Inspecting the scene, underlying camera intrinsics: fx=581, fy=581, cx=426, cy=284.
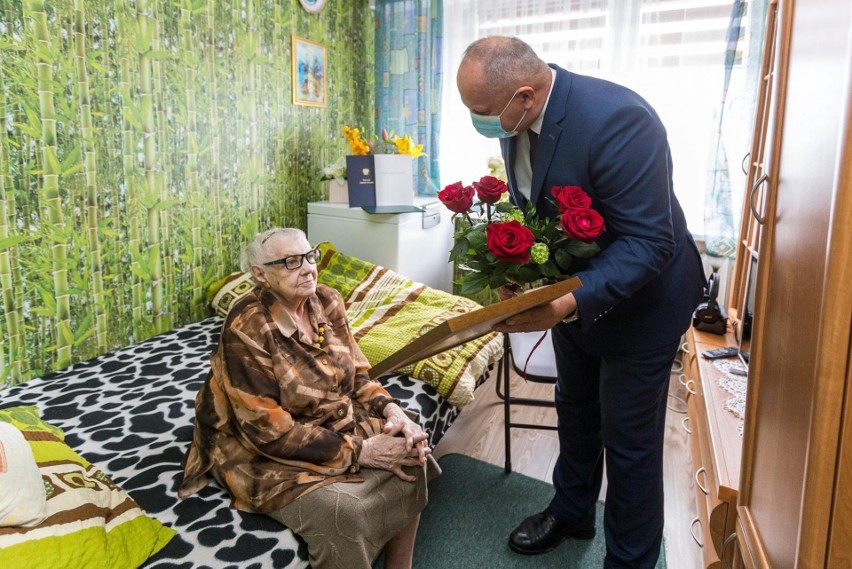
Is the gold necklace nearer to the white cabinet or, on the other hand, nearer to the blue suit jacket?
the blue suit jacket

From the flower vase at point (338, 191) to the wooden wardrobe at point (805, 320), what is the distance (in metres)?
2.71

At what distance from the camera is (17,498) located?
1203 millimetres

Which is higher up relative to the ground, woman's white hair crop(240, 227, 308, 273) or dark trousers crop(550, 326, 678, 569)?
woman's white hair crop(240, 227, 308, 273)

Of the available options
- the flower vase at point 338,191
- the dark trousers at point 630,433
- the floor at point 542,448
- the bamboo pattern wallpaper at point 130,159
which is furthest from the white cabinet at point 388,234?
the dark trousers at point 630,433

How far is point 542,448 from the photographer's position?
2549 mm

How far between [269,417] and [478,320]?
2.23 ft

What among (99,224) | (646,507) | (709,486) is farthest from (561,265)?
(99,224)

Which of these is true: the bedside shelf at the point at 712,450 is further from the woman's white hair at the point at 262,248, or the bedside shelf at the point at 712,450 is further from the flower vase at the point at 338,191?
the flower vase at the point at 338,191

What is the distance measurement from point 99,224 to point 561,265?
1.92 meters

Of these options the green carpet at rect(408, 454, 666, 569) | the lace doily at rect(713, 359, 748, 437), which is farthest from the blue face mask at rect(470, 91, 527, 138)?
the green carpet at rect(408, 454, 666, 569)

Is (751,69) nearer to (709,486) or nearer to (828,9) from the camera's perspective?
(709,486)

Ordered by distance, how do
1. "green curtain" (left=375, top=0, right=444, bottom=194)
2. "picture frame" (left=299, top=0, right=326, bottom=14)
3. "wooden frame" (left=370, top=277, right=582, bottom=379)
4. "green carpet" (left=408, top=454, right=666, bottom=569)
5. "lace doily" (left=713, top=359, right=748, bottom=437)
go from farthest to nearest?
"green curtain" (left=375, top=0, right=444, bottom=194) < "picture frame" (left=299, top=0, right=326, bottom=14) < "lace doily" (left=713, top=359, right=748, bottom=437) < "green carpet" (left=408, top=454, right=666, bottom=569) < "wooden frame" (left=370, top=277, right=582, bottom=379)

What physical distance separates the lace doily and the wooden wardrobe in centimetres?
106

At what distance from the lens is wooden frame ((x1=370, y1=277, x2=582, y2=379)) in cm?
105
